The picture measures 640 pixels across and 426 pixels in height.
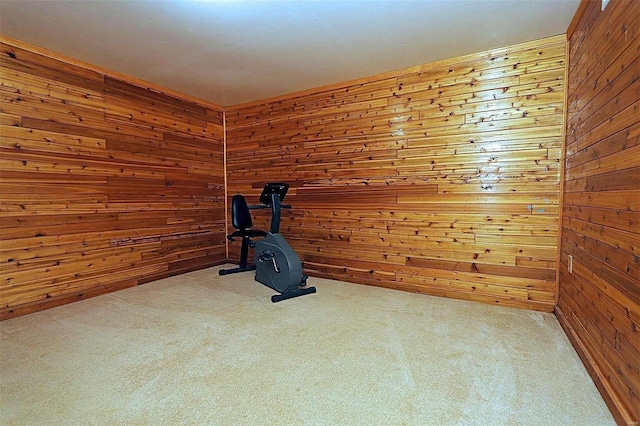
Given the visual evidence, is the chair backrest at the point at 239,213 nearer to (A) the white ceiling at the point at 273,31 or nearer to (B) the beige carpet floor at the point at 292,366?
(B) the beige carpet floor at the point at 292,366

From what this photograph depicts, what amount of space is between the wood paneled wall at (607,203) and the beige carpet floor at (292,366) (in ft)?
0.65

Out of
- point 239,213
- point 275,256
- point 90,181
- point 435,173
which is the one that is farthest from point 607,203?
point 90,181

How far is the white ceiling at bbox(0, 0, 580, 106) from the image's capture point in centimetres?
238

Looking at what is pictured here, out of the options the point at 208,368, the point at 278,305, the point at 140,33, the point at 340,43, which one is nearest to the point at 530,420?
the point at 208,368

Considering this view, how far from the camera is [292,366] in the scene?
2039 millimetres

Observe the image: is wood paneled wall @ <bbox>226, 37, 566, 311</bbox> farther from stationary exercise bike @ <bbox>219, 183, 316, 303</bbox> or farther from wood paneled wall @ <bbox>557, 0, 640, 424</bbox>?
stationary exercise bike @ <bbox>219, 183, 316, 303</bbox>

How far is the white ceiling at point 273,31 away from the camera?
2.38 m

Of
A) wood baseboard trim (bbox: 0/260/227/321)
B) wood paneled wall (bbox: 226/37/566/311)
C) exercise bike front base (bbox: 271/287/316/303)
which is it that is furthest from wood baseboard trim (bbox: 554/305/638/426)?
wood baseboard trim (bbox: 0/260/227/321)

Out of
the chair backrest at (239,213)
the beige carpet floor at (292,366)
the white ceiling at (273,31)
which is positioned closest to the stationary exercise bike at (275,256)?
the chair backrest at (239,213)

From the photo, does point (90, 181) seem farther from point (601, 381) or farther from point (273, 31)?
point (601, 381)

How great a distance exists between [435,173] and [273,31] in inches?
81.9

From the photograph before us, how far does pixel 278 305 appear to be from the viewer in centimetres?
316

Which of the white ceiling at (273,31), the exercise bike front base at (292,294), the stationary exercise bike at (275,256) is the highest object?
the white ceiling at (273,31)

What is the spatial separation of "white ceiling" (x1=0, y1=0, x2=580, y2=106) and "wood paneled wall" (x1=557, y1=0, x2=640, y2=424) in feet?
2.04
